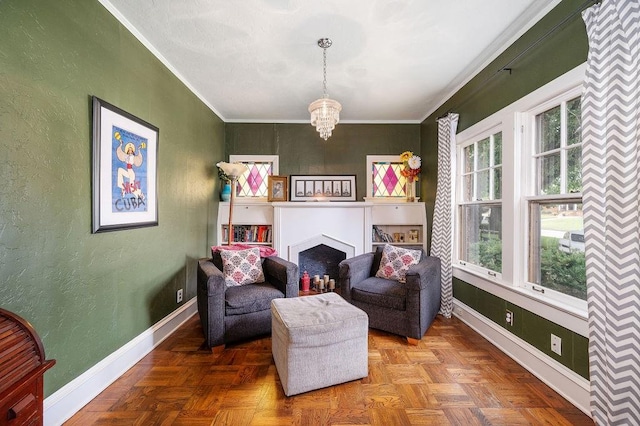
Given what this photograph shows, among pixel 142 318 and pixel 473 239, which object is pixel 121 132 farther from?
pixel 473 239

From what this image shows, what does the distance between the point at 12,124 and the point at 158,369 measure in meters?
1.77

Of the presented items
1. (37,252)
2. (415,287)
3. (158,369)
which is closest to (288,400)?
(158,369)

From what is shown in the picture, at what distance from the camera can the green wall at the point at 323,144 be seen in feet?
13.9

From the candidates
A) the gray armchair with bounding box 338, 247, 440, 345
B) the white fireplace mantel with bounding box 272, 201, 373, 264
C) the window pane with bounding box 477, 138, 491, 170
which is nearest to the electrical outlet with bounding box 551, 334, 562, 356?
the gray armchair with bounding box 338, 247, 440, 345

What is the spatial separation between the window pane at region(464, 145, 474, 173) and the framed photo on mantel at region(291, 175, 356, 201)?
1.56m

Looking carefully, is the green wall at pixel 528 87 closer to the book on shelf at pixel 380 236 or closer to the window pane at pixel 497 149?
the window pane at pixel 497 149

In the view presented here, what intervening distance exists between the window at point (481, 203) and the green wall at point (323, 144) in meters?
1.28

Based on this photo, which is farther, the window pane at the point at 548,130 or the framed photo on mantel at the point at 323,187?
the framed photo on mantel at the point at 323,187

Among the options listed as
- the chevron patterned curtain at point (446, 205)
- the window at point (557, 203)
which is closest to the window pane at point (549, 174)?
the window at point (557, 203)

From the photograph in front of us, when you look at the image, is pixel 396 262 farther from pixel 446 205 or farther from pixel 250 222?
pixel 250 222

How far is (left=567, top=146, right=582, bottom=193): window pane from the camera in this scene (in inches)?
72.0

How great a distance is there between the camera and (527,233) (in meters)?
2.24

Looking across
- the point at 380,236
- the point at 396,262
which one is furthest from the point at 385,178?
the point at 396,262

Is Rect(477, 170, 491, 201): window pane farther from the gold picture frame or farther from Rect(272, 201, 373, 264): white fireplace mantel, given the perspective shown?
the gold picture frame
